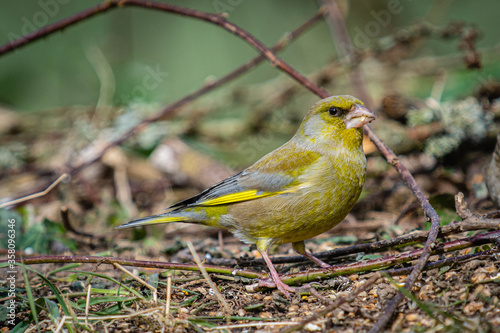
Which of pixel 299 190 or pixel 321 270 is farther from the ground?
pixel 299 190

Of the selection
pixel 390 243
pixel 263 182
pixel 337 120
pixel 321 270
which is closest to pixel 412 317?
pixel 321 270

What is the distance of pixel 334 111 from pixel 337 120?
0.07 m

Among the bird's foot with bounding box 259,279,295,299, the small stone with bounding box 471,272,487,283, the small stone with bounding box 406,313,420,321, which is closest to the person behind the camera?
the small stone with bounding box 406,313,420,321

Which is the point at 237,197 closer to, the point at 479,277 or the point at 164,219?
the point at 164,219

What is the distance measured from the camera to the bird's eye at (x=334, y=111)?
12.0 feet

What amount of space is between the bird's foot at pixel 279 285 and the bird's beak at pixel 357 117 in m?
1.24

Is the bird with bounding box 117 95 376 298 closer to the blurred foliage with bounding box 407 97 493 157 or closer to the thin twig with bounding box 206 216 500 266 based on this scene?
the thin twig with bounding box 206 216 500 266

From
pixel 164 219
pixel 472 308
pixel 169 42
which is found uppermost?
pixel 169 42

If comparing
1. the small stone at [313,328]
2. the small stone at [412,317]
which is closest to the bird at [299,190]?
the small stone at [313,328]

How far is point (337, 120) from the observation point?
144 inches

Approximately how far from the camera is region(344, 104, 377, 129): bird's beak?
3.47m

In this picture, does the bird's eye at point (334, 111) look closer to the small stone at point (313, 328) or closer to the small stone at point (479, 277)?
the small stone at point (479, 277)

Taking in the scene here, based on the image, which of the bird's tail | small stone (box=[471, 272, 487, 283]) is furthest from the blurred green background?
small stone (box=[471, 272, 487, 283])

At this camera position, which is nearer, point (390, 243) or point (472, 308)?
point (472, 308)
